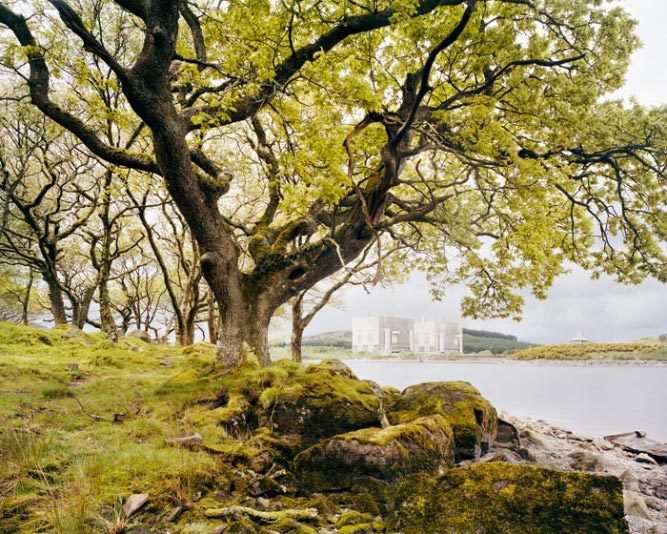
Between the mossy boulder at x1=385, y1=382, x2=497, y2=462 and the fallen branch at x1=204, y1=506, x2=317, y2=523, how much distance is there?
415cm

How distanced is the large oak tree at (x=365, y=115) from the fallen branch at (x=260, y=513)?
5.65 metres

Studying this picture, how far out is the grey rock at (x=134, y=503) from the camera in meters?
3.87

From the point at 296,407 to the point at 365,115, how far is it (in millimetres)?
7479

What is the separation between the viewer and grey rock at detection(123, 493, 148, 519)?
→ 12.7 ft

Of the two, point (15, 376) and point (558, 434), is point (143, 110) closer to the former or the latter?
point (15, 376)

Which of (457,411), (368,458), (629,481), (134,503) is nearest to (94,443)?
(134,503)

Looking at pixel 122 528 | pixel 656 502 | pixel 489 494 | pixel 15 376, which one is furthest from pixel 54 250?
pixel 656 502

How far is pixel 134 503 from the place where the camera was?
13.0 ft

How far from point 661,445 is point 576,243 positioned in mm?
7617

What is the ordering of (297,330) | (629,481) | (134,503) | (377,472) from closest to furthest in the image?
(134,503) < (377,472) < (629,481) < (297,330)

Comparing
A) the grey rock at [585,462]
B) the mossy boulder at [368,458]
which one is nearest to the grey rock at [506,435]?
the grey rock at [585,462]

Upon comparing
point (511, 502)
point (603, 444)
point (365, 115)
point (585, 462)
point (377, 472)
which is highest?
point (365, 115)

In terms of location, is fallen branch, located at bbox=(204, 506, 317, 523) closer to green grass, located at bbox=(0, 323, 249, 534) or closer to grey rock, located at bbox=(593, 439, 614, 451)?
green grass, located at bbox=(0, 323, 249, 534)

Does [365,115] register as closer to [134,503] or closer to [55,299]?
[134,503]
